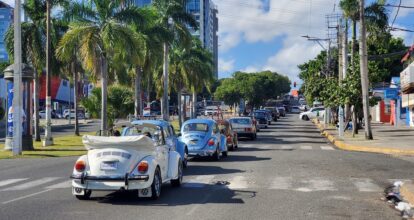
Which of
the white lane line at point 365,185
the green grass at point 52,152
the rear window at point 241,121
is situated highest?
the rear window at point 241,121

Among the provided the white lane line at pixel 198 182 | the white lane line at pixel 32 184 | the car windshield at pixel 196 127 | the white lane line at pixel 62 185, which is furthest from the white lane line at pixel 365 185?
the white lane line at pixel 32 184

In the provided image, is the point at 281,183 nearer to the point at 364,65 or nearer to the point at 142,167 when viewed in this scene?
the point at 142,167

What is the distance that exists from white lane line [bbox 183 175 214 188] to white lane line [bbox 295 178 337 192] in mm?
2369

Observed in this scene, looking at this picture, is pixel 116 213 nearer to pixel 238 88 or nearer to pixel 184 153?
pixel 184 153

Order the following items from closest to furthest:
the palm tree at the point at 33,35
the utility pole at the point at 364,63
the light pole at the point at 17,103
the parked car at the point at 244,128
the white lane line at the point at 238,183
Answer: the white lane line at the point at 238,183
the light pole at the point at 17,103
the utility pole at the point at 364,63
the palm tree at the point at 33,35
the parked car at the point at 244,128

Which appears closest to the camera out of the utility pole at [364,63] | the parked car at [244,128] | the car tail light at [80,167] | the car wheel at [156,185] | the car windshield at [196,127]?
the car tail light at [80,167]

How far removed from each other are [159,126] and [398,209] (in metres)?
6.15

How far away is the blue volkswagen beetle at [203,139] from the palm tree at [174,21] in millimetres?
20315

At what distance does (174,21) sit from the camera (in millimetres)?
42562

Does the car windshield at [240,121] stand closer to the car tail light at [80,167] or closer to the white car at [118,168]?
the white car at [118,168]

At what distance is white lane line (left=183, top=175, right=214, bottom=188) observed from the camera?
1387cm

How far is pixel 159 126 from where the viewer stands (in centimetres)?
1430

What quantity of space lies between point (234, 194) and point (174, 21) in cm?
3150

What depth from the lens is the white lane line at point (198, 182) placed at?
546 inches
